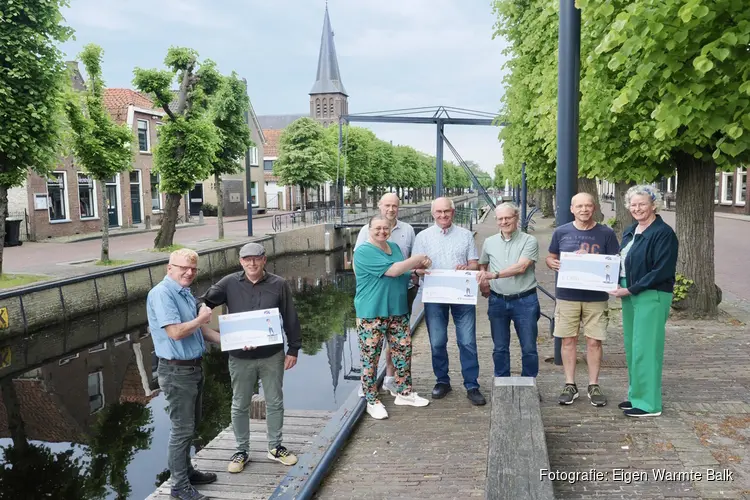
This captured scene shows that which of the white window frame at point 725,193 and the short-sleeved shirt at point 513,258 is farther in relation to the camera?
the white window frame at point 725,193

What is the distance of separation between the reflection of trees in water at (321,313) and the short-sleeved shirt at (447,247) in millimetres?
7270

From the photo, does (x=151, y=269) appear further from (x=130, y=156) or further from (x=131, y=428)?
(x=131, y=428)

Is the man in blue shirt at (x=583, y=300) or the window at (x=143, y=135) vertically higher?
the window at (x=143, y=135)

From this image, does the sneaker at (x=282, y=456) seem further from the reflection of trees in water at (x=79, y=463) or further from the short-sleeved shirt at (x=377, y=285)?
the reflection of trees in water at (x=79, y=463)

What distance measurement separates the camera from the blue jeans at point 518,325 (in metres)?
5.05

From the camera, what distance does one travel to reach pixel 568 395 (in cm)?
509

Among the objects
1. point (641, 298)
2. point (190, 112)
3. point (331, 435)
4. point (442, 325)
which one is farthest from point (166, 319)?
point (190, 112)

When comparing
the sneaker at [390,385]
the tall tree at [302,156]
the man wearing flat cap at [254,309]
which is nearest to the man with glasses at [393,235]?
the sneaker at [390,385]

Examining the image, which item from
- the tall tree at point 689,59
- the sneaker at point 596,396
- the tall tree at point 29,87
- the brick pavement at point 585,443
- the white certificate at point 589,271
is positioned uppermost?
the tall tree at point 29,87

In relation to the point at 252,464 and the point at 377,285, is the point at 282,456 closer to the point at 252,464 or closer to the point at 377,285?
the point at 252,464

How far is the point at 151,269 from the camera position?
16516mm

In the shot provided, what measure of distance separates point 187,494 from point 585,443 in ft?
8.99

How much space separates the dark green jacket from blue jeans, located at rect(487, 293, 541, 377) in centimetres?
81

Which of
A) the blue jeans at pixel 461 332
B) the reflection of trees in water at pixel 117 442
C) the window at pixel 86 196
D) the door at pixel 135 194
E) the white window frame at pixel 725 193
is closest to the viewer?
the blue jeans at pixel 461 332
